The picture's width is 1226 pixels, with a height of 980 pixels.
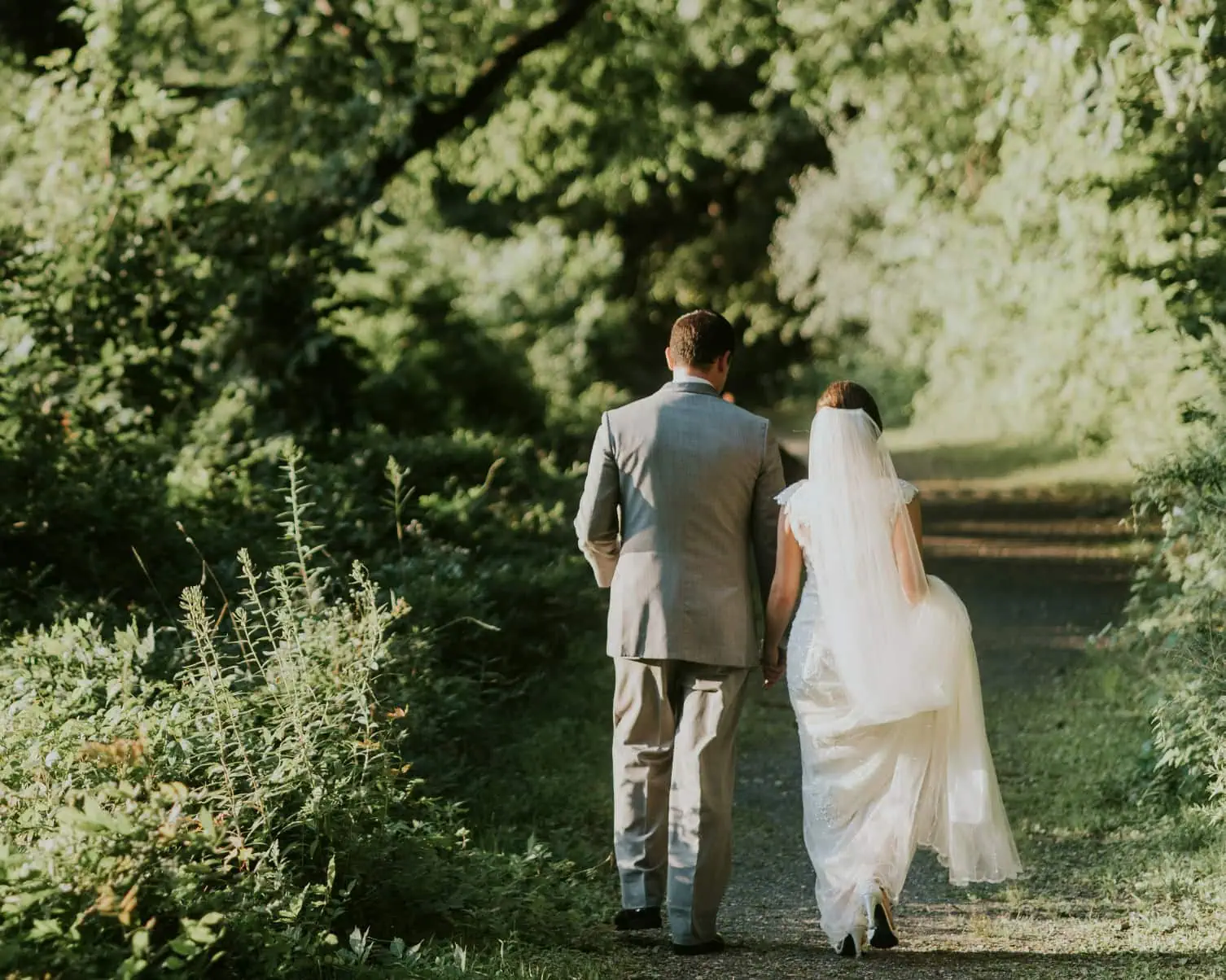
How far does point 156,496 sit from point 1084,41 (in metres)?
6.47

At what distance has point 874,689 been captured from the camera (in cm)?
569

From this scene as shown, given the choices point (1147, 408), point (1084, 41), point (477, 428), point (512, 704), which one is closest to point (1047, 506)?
point (1147, 408)

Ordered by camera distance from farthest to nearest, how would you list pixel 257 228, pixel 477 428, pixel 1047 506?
pixel 1047 506, pixel 477 428, pixel 257 228

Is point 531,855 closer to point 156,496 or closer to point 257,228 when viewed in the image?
point 156,496

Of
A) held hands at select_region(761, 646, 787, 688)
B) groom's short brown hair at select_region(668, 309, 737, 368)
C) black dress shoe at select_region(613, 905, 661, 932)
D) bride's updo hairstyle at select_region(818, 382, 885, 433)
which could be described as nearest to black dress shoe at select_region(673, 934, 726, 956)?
black dress shoe at select_region(613, 905, 661, 932)

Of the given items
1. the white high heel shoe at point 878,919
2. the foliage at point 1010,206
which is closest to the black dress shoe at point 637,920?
the white high heel shoe at point 878,919

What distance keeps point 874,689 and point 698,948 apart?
3.49ft

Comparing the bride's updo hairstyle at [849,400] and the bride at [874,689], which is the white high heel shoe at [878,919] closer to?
the bride at [874,689]

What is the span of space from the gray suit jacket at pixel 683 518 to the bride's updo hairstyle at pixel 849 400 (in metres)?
0.27

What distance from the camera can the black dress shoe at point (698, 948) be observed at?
559 cm

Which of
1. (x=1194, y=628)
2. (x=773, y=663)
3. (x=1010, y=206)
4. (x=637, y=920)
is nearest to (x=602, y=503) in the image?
(x=773, y=663)

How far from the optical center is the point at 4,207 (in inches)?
443

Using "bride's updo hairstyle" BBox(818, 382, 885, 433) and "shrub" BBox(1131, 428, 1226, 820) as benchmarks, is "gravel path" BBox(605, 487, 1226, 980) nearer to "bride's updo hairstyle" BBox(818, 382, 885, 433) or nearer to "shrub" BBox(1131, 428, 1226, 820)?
"shrub" BBox(1131, 428, 1226, 820)

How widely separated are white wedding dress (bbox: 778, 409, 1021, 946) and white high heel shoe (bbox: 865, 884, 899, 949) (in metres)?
0.08
